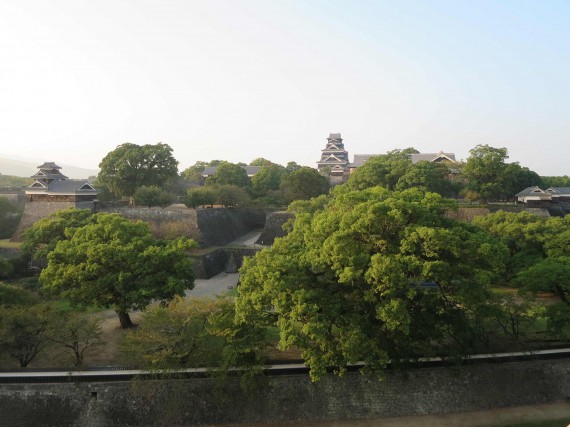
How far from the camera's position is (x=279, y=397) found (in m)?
11.9

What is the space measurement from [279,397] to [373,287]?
4413 mm

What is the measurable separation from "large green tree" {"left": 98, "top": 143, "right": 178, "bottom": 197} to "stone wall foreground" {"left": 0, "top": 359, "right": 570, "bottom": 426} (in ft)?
72.4

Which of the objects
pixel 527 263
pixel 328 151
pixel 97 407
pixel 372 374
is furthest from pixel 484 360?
pixel 328 151

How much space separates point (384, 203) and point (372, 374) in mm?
5244

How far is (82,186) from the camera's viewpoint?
28.8 m

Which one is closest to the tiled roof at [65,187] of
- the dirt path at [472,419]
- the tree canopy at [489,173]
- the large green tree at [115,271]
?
the large green tree at [115,271]

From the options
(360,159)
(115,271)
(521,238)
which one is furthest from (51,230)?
(360,159)

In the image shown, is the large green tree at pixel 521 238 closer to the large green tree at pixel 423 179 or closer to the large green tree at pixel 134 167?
the large green tree at pixel 423 179

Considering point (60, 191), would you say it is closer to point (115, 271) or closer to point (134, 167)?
point (134, 167)

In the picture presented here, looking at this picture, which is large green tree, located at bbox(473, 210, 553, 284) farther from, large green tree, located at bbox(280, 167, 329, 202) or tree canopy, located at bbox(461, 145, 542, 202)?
large green tree, located at bbox(280, 167, 329, 202)

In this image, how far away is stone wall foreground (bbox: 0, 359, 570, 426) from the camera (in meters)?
11.4

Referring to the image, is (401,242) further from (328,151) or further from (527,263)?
(328,151)

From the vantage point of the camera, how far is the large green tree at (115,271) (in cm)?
1442

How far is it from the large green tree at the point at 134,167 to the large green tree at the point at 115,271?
1661cm
